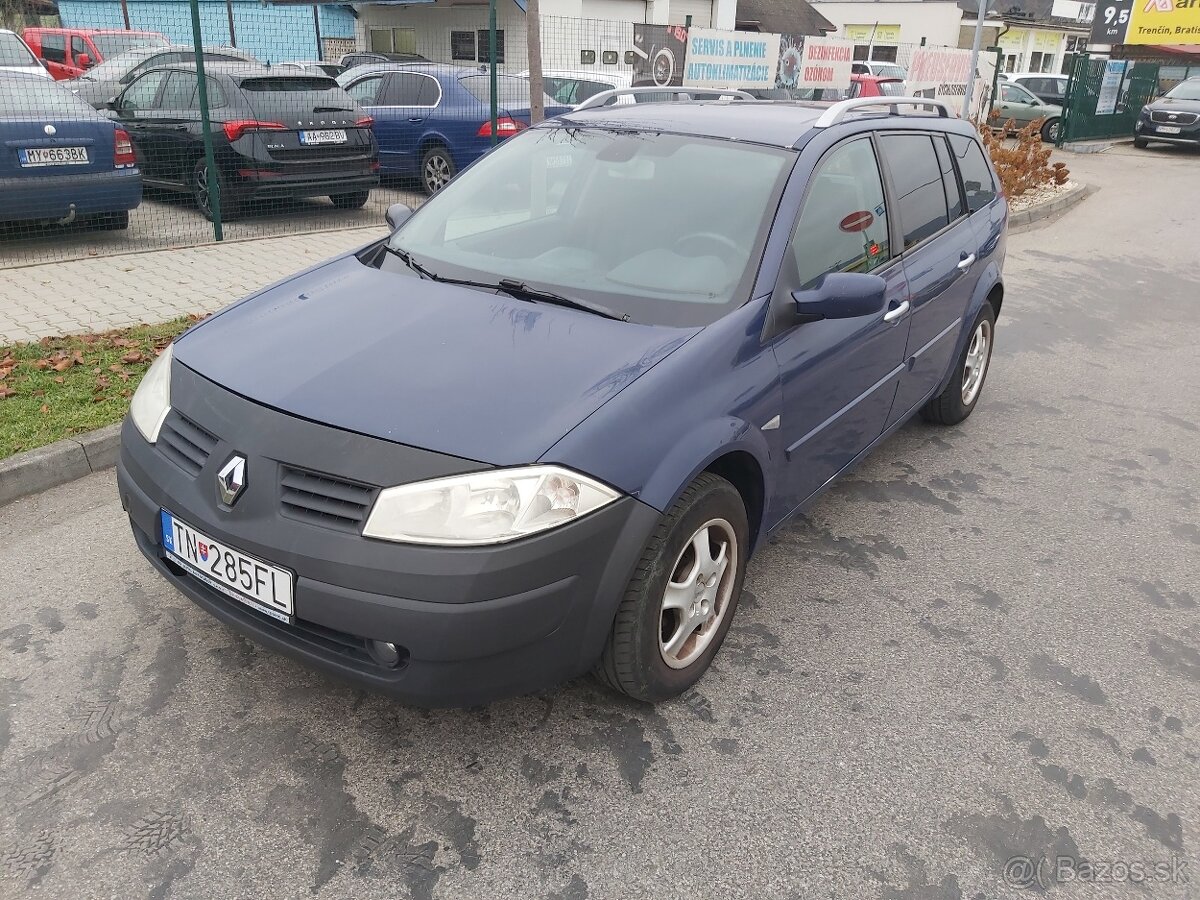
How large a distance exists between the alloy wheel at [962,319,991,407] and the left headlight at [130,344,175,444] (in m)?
3.96

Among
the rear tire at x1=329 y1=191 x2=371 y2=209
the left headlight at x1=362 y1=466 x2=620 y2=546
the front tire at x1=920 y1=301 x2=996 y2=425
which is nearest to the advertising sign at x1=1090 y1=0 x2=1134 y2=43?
the rear tire at x1=329 y1=191 x2=371 y2=209

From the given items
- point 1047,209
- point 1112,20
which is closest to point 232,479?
point 1047,209

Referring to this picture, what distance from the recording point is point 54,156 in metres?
7.51

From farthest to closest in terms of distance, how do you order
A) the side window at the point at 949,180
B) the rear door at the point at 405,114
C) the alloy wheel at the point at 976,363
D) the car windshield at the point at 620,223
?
1. the rear door at the point at 405,114
2. the alloy wheel at the point at 976,363
3. the side window at the point at 949,180
4. the car windshield at the point at 620,223

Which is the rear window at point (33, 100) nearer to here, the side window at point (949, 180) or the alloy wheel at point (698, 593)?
the side window at point (949, 180)

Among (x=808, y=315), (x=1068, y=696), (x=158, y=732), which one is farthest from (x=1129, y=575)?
(x=158, y=732)

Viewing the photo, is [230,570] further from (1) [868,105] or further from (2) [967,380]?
(2) [967,380]

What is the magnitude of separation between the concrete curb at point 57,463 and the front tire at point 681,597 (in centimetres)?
257

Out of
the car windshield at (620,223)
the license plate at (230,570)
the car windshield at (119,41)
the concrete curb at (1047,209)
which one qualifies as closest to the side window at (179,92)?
the car windshield at (620,223)


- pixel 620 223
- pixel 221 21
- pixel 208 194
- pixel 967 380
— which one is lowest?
pixel 967 380

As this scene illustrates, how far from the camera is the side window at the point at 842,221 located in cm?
327

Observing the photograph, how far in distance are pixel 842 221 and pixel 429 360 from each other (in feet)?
5.75

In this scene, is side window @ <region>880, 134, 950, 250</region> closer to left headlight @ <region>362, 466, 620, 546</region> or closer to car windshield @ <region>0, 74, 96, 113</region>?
left headlight @ <region>362, 466, 620, 546</region>

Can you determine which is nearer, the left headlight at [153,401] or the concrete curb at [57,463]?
the left headlight at [153,401]
